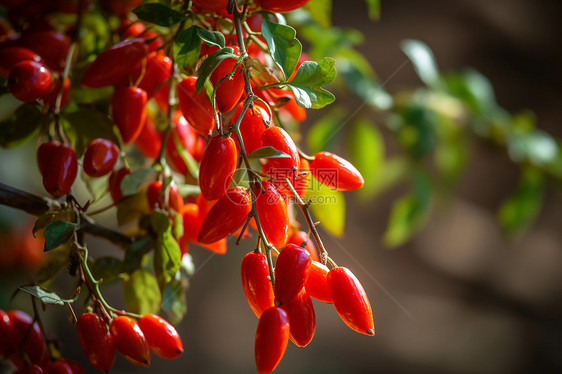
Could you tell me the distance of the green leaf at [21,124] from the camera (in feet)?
1.29

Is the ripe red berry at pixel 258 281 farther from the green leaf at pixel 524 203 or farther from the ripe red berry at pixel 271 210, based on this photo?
the green leaf at pixel 524 203

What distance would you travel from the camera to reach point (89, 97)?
1.34ft

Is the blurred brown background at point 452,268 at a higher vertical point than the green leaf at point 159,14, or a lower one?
lower

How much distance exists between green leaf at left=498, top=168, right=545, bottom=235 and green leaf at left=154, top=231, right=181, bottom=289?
687mm

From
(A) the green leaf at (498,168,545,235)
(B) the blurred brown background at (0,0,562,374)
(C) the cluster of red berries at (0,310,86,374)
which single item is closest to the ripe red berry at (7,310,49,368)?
(C) the cluster of red berries at (0,310,86,374)

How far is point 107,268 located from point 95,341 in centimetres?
9

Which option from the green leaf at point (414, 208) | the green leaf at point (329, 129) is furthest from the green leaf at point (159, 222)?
the green leaf at point (414, 208)

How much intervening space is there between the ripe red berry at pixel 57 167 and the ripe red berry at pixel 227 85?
128mm

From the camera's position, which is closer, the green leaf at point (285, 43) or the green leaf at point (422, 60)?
the green leaf at point (285, 43)

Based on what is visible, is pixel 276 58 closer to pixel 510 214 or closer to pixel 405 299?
pixel 510 214

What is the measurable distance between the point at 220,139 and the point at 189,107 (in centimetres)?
4

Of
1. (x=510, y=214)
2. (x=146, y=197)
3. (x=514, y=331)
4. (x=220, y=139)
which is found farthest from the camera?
(x=514, y=331)

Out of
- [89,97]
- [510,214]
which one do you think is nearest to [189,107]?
[89,97]

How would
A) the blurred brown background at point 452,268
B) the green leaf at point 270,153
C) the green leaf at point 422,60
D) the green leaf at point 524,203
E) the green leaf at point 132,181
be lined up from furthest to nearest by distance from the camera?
the blurred brown background at point 452,268
the green leaf at point 524,203
the green leaf at point 422,60
the green leaf at point 132,181
the green leaf at point 270,153
